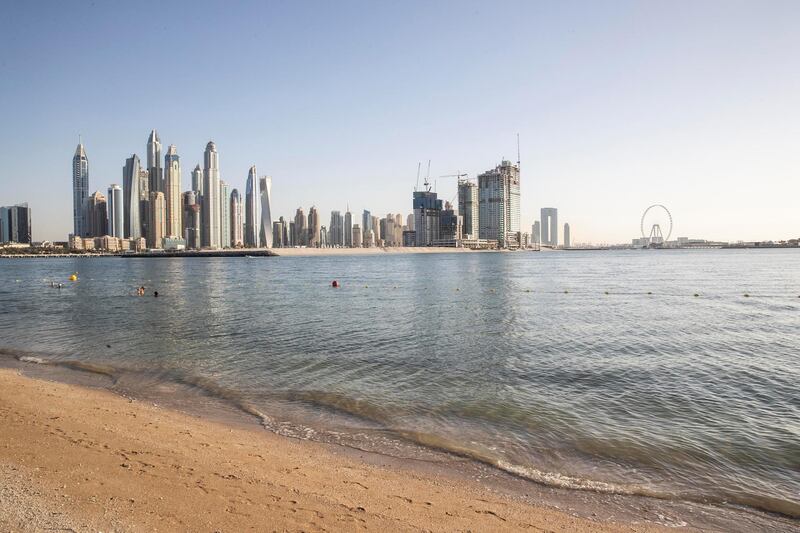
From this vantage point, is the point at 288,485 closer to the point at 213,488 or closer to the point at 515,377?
the point at 213,488

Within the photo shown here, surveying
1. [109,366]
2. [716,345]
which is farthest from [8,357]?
[716,345]

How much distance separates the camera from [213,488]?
8883 mm

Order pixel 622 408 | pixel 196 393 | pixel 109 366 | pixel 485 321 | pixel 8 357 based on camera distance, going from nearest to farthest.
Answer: pixel 622 408, pixel 196 393, pixel 109 366, pixel 8 357, pixel 485 321

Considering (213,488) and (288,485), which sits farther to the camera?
(288,485)

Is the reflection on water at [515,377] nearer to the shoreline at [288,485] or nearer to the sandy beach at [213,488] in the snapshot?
the shoreline at [288,485]

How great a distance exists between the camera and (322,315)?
38750 mm

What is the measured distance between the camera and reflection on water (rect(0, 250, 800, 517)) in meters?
11.7

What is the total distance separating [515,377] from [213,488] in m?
13.3

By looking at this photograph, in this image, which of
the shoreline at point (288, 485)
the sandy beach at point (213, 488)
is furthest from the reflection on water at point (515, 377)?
the sandy beach at point (213, 488)

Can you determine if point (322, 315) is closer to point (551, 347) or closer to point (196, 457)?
point (551, 347)

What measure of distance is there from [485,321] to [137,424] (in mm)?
26690

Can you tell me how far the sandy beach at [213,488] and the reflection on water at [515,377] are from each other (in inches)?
71.4

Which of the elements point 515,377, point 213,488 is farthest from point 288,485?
point 515,377

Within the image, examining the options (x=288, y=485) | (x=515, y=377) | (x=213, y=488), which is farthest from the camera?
(x=515, y=377)
